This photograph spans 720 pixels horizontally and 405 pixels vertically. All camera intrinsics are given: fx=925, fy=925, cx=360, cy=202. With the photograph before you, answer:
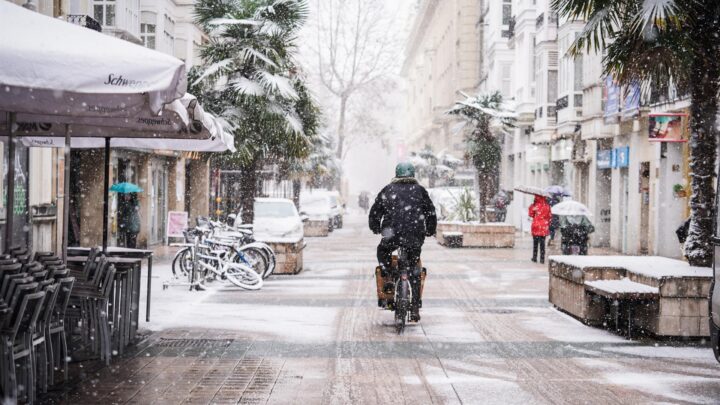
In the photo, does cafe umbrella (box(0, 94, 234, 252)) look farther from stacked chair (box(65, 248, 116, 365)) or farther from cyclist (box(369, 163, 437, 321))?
cyclist (box(369, 163, 437, 321))

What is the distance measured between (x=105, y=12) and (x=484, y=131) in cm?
1290

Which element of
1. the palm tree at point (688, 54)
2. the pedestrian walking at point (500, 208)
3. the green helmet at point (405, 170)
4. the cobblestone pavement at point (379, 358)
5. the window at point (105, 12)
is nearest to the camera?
the cobblestone pavement at point (379, 358)

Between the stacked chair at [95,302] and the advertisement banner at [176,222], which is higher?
the advertisement banner at [176,222]

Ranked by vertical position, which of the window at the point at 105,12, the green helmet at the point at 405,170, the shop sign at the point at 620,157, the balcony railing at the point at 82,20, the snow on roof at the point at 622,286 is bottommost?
the snow on roof at the point at 622,286

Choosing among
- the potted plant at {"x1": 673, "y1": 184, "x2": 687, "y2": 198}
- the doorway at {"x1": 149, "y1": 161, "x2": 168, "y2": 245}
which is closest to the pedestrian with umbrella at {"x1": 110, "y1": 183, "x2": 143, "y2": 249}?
the doorway at {"x1": 149, "y1": 161, "x2": 168, "y2": 245}

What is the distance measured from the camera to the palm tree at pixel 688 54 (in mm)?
9852

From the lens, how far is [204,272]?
1543 centimetres

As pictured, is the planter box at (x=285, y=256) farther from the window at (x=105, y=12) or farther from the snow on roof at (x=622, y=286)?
the window at (x=105, y=12)

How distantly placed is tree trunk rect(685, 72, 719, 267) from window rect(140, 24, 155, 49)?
64.3 ft

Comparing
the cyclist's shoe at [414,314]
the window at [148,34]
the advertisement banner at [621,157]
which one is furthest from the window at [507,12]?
the cyclist's shoe at [414,314]

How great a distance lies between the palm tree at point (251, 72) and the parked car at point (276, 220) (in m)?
1.59

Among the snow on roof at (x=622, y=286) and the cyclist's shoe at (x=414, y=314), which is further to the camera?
the cyclist's shoe at (x=414, y=314)

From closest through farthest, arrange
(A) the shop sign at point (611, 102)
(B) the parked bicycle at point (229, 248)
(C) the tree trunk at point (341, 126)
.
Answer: (B) the parked bicycle at point (229, 248), (A) the shop sign at point (611, 102), (C) the tree trunk at point (341, 126)

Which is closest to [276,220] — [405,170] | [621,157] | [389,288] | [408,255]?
[389,288]
